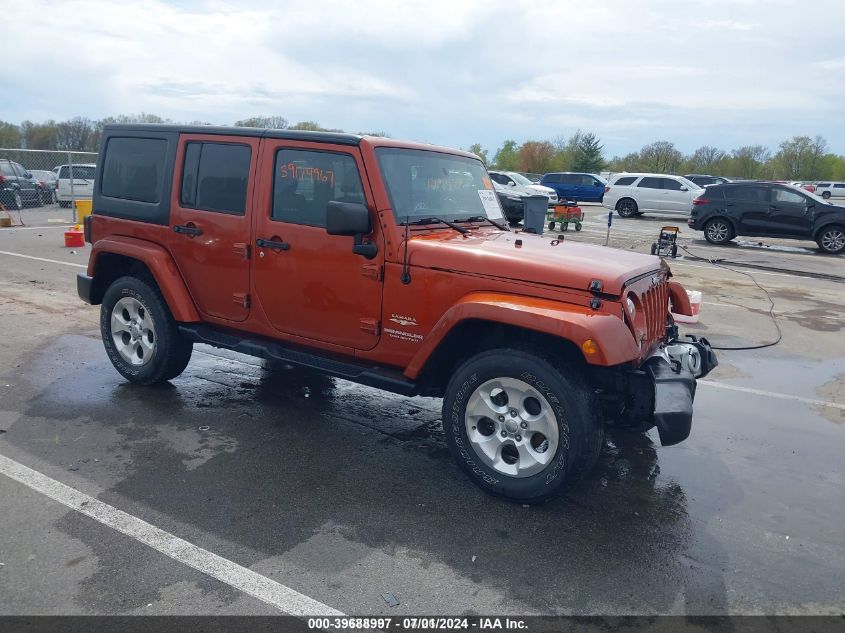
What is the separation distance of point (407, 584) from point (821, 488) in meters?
2.85

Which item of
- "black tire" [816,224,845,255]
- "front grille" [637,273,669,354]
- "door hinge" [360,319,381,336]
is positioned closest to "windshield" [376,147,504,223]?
"door hinge" [360,319,381,336]

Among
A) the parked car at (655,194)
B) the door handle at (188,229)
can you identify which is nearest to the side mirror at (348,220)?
the door handle at (188,229)

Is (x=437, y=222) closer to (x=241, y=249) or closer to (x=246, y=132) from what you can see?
(x=241, y=249)

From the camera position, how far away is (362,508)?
145 inches

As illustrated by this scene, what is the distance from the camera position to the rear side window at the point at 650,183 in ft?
87.0

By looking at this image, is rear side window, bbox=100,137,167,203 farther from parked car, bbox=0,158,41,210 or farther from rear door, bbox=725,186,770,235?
rear door, bbox=725,186,770,235

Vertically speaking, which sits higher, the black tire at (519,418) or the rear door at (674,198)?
the rear door at (674,198)

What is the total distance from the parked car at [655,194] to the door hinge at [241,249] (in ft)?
80.0

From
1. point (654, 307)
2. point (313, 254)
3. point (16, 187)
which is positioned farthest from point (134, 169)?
point (16, 187)

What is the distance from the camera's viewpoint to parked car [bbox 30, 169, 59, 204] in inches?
928

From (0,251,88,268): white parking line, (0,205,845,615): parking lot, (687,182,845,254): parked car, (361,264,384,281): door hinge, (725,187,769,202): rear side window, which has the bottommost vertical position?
(0,205,845,615): parking lot

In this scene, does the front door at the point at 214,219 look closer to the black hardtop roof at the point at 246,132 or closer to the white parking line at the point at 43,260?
the black hardtop roof at the point at 246,132

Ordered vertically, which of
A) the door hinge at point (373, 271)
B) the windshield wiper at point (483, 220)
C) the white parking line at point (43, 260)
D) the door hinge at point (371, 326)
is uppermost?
the windshield wiper at point (483, 220)

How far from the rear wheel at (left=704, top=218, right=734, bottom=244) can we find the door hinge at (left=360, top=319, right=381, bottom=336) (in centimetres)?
1672
